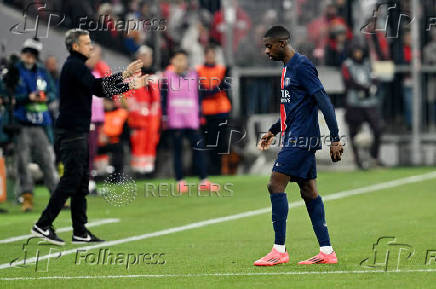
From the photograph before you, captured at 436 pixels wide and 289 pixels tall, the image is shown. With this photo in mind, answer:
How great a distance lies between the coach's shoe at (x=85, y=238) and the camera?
1221 cm

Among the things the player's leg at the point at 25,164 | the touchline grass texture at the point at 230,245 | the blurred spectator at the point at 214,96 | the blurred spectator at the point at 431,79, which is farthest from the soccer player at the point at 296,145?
the blurred spectator at the point at 431,79

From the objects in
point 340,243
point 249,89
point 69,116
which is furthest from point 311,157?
point 249,89

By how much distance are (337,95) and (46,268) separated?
15124mm

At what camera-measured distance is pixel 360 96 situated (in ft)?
76.9

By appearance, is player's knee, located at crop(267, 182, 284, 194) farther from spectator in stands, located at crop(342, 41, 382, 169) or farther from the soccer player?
spectator in stands, located at crop(342, 41, 382, 169)

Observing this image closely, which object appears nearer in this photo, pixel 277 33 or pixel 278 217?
pixel 277 33

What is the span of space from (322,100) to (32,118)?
6.82m

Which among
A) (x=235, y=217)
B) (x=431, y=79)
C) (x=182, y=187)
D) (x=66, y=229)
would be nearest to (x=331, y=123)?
(x=66, y=229)

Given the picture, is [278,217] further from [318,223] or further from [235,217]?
[235,217]

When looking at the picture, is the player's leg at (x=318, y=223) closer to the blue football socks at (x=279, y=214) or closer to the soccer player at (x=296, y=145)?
the soccer player at (x=296, y=145)

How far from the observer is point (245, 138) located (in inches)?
885

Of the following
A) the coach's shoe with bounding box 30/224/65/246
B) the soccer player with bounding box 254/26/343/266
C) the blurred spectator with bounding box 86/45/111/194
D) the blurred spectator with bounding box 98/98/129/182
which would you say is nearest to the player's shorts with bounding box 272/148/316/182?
the soccer player with bounding box 254/26/343/266

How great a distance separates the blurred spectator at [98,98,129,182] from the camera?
2029cm

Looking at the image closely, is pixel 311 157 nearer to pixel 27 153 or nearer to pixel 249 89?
pixel 27 153
